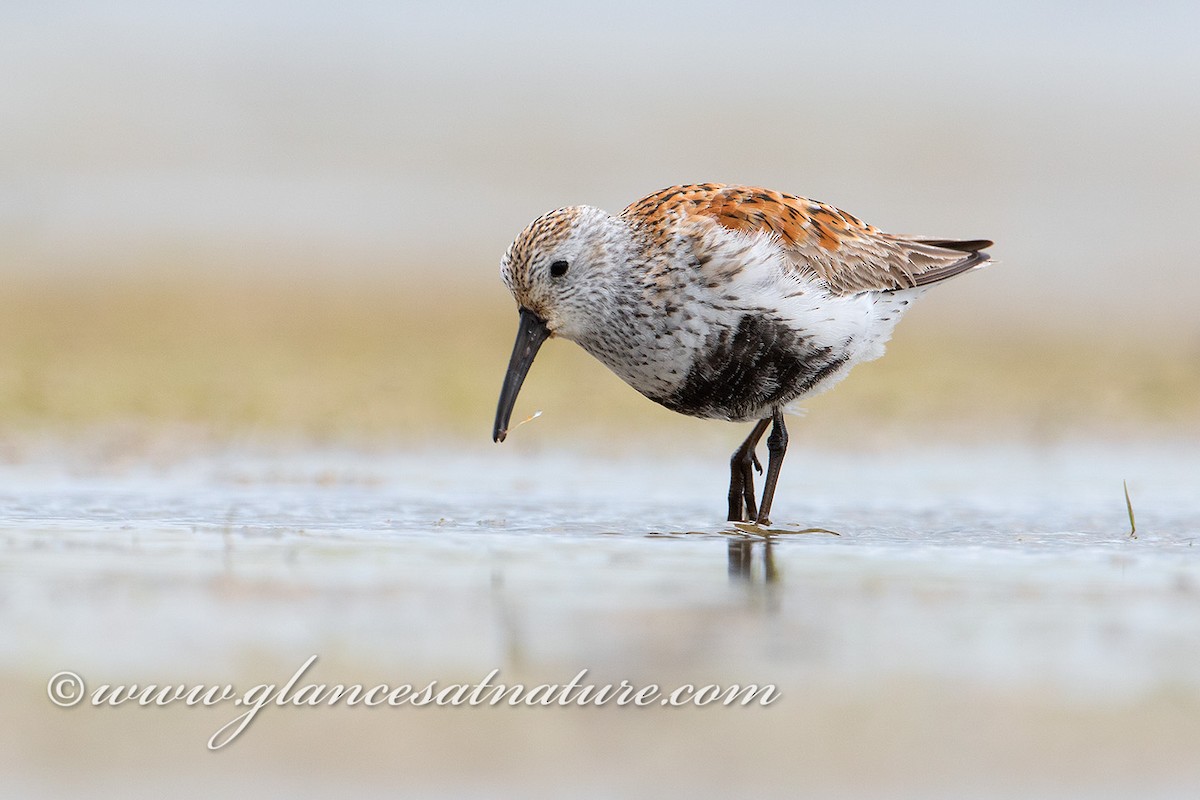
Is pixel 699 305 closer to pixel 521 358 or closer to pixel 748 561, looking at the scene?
pixel 521 358

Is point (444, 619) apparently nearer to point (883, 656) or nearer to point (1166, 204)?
point (883, 656)

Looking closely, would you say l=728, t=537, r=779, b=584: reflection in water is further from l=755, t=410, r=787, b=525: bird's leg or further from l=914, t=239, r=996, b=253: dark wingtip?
l=914, t=239, r=996, b=253: dark wingtip

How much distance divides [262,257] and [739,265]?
15.9 m

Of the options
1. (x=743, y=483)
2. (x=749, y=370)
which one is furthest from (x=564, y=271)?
(x=743, y=483)

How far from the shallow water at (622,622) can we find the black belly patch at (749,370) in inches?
21.8

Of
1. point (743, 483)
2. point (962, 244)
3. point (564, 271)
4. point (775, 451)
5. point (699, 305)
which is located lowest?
point (743, 483)

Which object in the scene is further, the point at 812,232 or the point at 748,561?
the point at 812,232

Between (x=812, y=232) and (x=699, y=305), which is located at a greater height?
(x=812, y=232)

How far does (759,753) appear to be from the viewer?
12.4 feet

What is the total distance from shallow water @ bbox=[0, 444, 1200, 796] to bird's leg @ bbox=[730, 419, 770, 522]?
17 cm

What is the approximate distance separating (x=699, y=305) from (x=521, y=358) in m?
0.87

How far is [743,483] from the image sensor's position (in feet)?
26.2

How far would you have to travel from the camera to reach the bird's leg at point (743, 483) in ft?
25.9

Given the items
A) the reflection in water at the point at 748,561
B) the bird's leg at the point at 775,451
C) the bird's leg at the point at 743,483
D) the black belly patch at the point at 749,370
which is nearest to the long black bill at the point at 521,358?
the black belly patch at the point at 749,370
